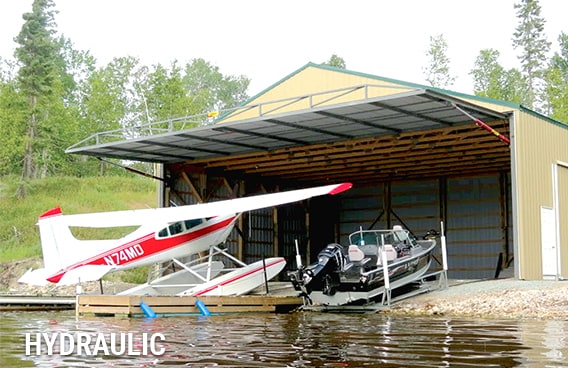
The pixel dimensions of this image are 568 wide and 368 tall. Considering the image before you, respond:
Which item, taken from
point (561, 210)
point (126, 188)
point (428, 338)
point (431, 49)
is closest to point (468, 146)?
point (561, 210)

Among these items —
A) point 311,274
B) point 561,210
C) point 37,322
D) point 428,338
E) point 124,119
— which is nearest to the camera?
point 428,338

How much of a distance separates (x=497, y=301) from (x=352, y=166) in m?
12.1

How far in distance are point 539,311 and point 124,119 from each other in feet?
187

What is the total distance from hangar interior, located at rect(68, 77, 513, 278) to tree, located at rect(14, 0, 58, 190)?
21.4 m

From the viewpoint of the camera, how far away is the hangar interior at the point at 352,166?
19.0 metres

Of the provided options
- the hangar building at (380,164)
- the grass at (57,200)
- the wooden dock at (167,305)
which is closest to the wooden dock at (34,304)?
the wooden dock at (167,305)

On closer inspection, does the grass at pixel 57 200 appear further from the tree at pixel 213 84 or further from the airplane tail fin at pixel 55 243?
the tree at pixel 213 84

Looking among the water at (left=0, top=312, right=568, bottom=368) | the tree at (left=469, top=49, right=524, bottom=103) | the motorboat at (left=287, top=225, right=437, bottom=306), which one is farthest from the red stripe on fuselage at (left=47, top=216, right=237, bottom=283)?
the tree at (left=469, top=49, right=524, bottom=103)

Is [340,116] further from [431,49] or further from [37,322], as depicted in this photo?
[431,49]

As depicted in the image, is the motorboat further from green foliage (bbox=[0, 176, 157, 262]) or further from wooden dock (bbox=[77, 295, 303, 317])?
green foliage (bbox=[0, 176, 157, 262])

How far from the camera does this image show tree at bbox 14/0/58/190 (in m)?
44.1

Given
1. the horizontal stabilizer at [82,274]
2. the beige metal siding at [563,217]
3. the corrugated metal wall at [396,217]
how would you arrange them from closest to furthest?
1. the horizontal stabilizer at [82,274]
2. the beige metal siding at [563,217]
3. the corrugated metal wall at [396,217]

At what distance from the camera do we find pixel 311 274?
616 inches

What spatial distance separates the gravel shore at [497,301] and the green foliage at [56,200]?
22.3 meters
